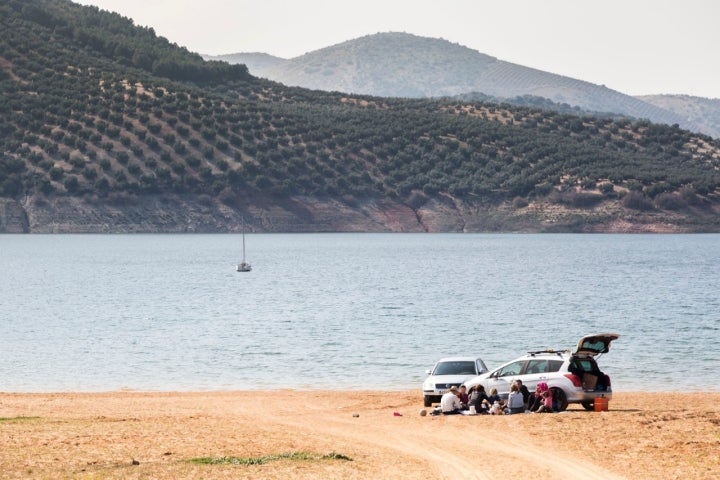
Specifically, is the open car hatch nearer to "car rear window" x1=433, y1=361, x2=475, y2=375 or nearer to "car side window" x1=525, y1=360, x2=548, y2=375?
"car side window" x1=525, y1=360, x2=548, y2=375

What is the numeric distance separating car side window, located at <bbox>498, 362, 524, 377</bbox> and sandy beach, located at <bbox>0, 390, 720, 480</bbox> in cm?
194

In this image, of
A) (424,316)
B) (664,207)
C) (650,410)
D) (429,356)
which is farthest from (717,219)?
(650,410)

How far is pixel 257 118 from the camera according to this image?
160125mm

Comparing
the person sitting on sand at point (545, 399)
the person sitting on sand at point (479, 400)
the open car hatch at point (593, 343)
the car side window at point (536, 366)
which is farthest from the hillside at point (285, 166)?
the person sitting on sand at point (545, 399)

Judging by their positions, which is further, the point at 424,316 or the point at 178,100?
the point at 178,100

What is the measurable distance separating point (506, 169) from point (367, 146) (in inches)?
711

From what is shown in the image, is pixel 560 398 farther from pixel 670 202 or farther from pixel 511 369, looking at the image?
pixel 670 202

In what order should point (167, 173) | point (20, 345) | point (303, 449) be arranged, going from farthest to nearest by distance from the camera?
1. point (167, 173)
2. point (20, 345)
3. point (303, 449)

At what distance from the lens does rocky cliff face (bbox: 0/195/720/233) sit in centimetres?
13700

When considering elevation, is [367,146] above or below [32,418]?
above

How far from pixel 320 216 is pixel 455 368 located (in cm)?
11645

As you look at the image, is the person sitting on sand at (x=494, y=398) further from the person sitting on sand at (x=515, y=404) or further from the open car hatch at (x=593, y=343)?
the open car hatch at (x=593, y=343)

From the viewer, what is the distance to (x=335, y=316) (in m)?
64.5

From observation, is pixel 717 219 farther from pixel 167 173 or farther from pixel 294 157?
pixel 167 173
